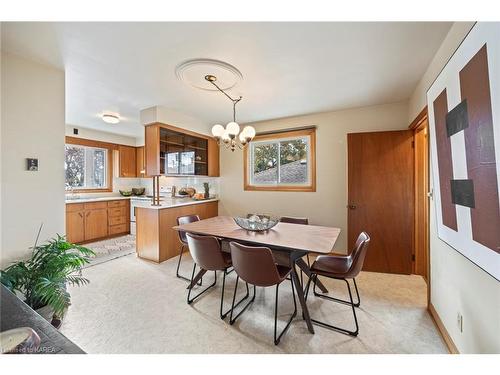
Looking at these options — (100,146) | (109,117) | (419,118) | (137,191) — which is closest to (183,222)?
(109,117)

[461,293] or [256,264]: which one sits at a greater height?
[256,264]

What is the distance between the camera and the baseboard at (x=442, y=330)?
1493 mm

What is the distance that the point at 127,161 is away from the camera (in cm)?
541

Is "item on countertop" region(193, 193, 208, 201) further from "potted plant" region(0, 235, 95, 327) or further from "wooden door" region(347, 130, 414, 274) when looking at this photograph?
"wooden door" region(347, 130, 414, 274)

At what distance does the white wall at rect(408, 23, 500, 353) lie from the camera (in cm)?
111

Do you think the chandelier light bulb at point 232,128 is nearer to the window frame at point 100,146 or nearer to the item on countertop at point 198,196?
the item on countertop at point 198,196

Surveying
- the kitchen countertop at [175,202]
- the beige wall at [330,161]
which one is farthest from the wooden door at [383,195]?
the kitchen countertop at [175,202]

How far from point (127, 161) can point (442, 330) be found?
248 inches

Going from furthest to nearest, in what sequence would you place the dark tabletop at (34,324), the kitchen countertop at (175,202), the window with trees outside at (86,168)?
the window with trees outside at (86,168) < the kitchen countertop at (175,202) < the dark tabletop at (34,324)

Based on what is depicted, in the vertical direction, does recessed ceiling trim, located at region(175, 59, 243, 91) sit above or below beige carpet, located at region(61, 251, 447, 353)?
above

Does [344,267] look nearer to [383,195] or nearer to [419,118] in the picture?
[383,195]

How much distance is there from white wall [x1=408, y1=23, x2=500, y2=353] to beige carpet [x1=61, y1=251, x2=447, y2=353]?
0.26 m

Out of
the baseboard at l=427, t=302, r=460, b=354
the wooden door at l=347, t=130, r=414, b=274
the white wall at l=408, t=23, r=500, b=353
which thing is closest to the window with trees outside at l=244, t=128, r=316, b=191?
the wooden door at l=347, t=130, r=414, b=274

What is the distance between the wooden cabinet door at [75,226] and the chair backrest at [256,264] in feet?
13.1
